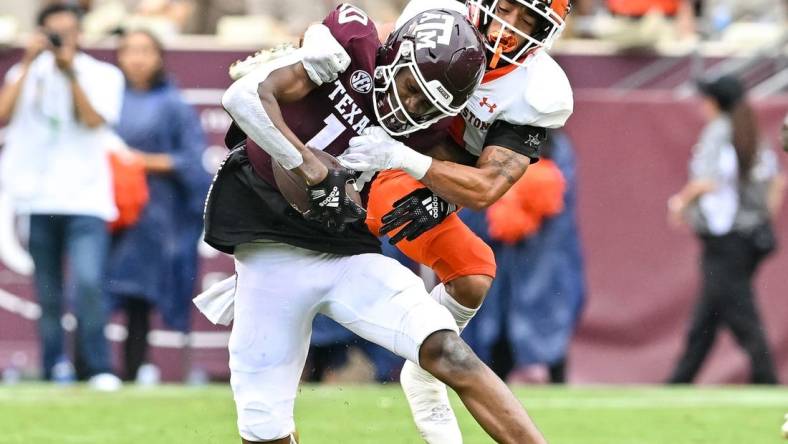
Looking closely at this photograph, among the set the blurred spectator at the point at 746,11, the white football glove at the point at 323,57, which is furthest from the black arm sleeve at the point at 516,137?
the blurred spectator at the point at 746,11

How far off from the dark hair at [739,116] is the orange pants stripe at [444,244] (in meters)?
4.79

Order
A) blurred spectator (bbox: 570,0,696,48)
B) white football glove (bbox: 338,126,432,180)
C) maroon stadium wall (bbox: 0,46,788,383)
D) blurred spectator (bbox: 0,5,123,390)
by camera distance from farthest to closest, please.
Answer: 1. blurred spectator (bbox: 570,0,696,48)
2. maroon stadium wall (bbox: 0,46,788,383)
3. blurred spectator (bbox: 0,5,123,390)
4. white football glove (bbox: 338,126,432,180)

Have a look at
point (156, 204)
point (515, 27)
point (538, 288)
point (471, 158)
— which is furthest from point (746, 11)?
point (515, 27)

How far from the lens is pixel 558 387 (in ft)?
34.1

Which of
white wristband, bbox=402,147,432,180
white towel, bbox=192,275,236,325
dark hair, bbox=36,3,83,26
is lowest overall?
dark hair, bbox=36,3,83,26

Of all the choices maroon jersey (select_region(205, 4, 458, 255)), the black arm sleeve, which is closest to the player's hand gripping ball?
maroon jersey (select_region(205, 4, 458, 255))

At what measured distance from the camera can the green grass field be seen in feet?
25.1

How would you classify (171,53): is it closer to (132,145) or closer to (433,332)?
(132,145)

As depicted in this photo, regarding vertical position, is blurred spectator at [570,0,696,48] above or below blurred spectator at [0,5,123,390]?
above

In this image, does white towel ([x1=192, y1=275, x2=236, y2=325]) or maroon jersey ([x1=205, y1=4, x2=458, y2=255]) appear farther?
white towel ([x1=192, y1=275, x2=236, y2=325])

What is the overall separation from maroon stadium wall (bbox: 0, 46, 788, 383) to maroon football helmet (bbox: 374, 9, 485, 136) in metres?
6.02

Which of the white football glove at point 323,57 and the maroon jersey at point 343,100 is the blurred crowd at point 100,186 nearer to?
the maroon jersey at point 343,100

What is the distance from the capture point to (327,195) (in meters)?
5.23

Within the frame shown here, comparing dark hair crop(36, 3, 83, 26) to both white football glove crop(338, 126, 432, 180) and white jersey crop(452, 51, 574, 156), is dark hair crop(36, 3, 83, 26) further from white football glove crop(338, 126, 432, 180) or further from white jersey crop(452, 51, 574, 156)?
white football glove crop(338, 126, 432, 180)
